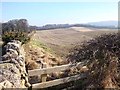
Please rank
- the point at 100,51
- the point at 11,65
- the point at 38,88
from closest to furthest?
the point at 11,65 → the point at 38,88 → the point at 100,51

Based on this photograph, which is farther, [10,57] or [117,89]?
[117,89]

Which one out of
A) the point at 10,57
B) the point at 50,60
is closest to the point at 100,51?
the point at 50,60

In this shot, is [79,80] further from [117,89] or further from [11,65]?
[11,65]

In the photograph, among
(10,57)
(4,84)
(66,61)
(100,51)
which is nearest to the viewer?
(4,84)

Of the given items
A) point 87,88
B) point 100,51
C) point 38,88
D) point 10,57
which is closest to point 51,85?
point 38,88

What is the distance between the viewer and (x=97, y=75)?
28.2 ft

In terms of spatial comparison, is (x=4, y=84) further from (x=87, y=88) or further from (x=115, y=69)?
(x=115, y=69)

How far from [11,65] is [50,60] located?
542 cm

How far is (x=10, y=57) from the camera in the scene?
690cm

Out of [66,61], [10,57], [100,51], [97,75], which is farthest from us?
[66,61]

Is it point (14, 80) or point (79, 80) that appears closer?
point (14, 80)

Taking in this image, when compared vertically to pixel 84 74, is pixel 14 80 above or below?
above

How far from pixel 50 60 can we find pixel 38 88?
11.9 feet

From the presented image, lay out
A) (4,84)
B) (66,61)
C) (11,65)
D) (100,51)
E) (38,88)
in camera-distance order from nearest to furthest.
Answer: (4,84) → (11,65) → (38,88) → (100,51) → (66,61)
